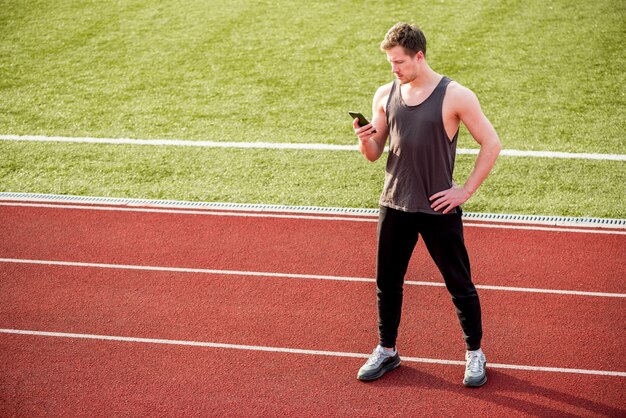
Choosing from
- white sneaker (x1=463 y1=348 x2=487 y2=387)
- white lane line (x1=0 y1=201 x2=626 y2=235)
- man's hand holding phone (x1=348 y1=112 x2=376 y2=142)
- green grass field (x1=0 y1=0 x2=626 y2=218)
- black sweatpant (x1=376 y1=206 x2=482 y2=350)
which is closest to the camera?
man's hand holding phone (x1=348 y1=112 x2=376 y2=142)

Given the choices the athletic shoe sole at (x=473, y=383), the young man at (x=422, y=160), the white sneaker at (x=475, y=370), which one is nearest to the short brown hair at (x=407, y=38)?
the young man at (x=422, y=160)

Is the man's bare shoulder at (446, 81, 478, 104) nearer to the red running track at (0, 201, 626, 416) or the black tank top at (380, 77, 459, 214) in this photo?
the black tank top at (380, 77, 459, 214)

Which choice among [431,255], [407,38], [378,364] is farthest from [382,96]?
[378,364]

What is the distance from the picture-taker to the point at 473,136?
→ 4.11 meters

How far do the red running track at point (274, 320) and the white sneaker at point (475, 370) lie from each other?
2.8 inches

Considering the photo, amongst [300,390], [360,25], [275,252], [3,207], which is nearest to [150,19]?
[360,25]

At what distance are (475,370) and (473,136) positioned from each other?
4.88 ft

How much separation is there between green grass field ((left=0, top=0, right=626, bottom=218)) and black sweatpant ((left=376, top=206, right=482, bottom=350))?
9.18ft

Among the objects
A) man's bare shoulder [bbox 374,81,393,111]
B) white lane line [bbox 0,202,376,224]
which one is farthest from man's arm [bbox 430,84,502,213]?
white lane line [bbox 0,202,376,224]

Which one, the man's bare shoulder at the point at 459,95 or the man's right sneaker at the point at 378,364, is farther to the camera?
the man's right sneaker at the point at 378,364

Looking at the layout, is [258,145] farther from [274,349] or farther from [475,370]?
[475,370]

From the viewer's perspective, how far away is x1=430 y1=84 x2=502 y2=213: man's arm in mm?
4039

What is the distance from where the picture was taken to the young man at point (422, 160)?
4070mm

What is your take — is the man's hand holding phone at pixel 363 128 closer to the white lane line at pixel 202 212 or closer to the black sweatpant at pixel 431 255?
the black sweatpant at pixel 431 255
